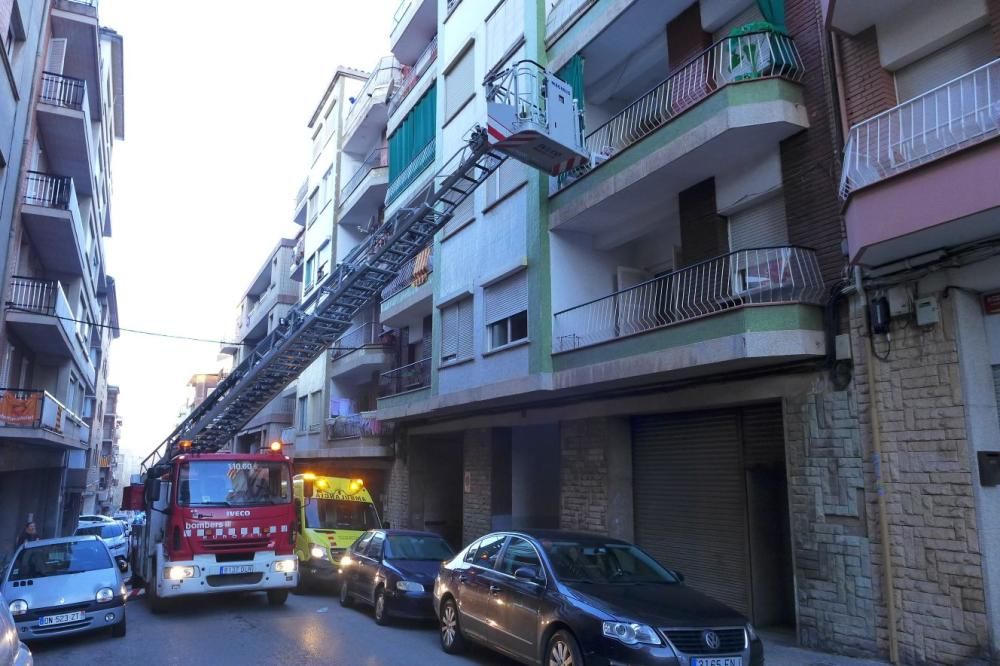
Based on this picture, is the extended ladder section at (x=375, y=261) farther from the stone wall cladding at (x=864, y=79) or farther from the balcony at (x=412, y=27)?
the balcony at (x=412, y=27)

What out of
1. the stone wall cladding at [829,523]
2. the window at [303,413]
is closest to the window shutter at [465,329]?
the stone wall cladding at [829,523]

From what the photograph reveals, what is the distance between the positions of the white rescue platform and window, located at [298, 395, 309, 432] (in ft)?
69.4

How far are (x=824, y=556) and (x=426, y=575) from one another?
5581mm

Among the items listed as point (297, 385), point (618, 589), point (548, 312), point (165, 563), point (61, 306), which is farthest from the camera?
point (297, 385)

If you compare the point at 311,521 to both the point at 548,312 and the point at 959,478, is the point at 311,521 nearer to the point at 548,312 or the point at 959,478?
the point at 548,312

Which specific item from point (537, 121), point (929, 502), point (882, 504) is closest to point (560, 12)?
point (537, 121)

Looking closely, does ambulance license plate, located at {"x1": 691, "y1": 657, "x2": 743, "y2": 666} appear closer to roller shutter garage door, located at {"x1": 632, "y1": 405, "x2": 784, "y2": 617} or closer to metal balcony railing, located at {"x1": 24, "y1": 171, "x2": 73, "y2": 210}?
roller shutter garage door, located at {"x1": 632, "y1": 405, "x2": 784, "y2": 617}

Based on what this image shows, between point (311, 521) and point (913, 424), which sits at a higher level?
point (913, 424)

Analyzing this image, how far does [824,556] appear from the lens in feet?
28.4

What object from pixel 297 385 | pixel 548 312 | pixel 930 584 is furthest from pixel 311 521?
pixel 297 385

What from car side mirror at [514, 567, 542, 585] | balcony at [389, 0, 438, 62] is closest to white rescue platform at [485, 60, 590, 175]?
car side mirror at [514, 567, 542, 585]

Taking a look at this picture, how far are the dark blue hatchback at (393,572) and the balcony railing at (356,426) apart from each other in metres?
9.02

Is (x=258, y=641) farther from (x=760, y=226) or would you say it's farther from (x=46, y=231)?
(x=46, y=231)

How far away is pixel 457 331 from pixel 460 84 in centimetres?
618
